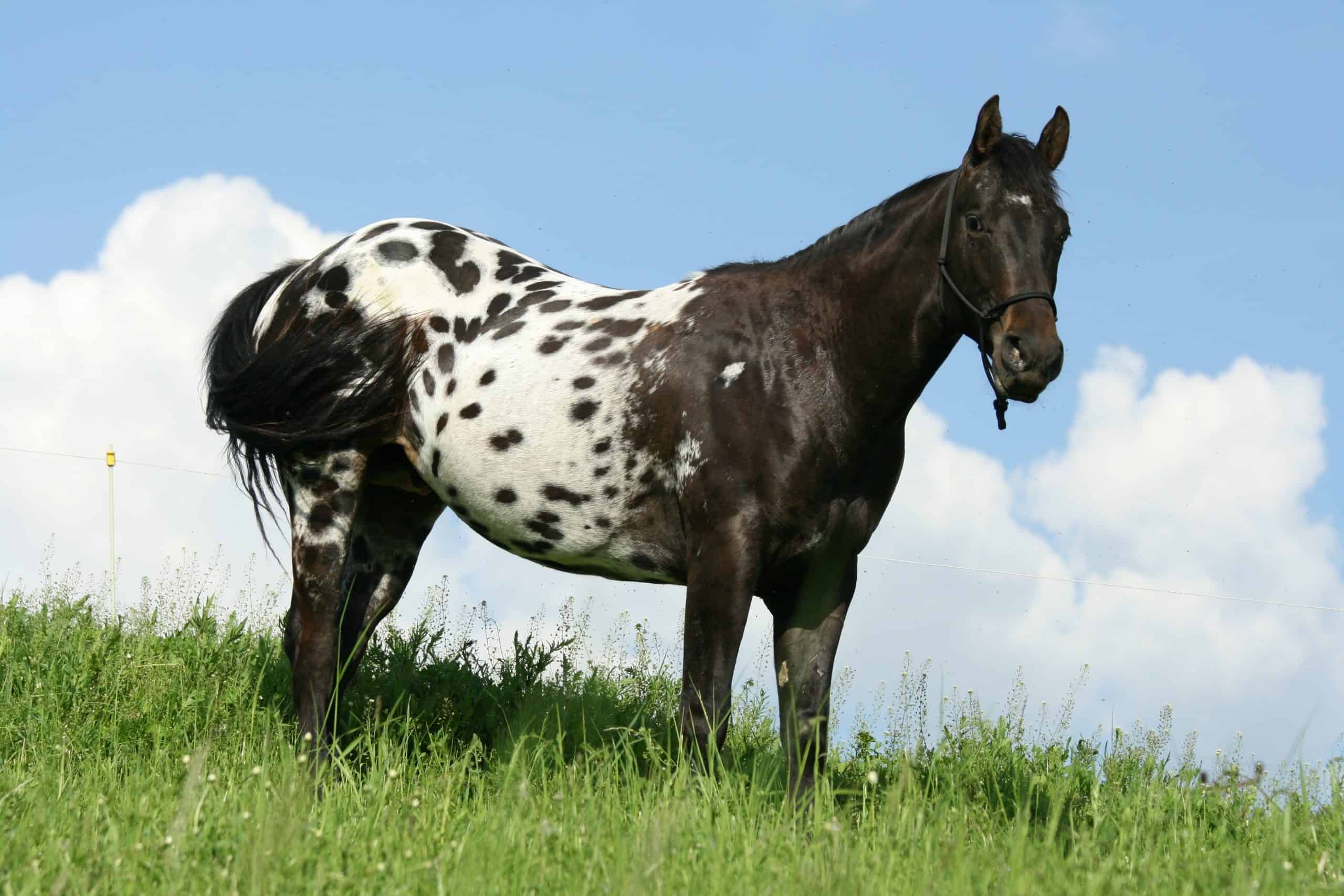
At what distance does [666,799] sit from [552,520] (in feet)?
6.48

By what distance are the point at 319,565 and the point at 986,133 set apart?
394cm

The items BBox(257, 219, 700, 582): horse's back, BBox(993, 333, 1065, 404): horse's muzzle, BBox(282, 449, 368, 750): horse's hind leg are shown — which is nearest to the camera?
BBox(993, 333, 1065, 404): horse's muzzle

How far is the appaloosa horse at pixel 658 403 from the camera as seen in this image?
487 centimetres

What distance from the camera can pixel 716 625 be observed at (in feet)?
15.9

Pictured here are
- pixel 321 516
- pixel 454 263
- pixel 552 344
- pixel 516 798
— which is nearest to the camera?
pixel 516 798

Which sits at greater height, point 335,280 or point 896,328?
point 335,280

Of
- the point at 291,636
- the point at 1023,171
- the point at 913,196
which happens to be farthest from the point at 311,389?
the point at 1023,171

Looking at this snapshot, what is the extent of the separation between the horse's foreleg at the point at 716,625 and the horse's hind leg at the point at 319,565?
2.25 meters

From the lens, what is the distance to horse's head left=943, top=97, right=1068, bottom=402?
4578mm

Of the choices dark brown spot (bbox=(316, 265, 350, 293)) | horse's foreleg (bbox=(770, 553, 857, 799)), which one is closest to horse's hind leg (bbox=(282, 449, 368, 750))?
dark brown spot (bbox=(316, 265, 350, 293))

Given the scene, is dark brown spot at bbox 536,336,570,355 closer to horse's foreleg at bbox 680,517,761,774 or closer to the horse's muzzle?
horse's foreleg at bbox 680,517,761,774

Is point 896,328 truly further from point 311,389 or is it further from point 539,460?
point 311,389

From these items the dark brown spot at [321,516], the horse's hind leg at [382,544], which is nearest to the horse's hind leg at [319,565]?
the dark brown spot at [321,516]

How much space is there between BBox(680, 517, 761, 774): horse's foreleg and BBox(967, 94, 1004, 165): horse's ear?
1.77m
